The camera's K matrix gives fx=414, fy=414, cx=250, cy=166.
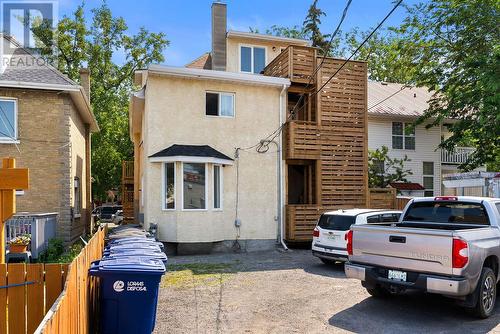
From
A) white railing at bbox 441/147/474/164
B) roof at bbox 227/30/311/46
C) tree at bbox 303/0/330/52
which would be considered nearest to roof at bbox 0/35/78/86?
roof at bbox 227/30/311/46

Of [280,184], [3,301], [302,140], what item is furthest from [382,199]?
[3,301]

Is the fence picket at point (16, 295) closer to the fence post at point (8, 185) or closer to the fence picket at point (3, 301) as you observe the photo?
the fence picket at point (3, 301)

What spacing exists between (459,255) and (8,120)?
544 inches

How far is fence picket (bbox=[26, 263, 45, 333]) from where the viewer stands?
4.93 meters

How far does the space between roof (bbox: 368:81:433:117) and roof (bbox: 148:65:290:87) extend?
32.8 feet

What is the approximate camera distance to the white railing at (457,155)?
84.6 ft

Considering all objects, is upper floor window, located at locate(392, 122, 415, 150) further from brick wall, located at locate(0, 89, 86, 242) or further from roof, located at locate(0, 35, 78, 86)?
brick wall, located at locate(0, 89, 86, 242)

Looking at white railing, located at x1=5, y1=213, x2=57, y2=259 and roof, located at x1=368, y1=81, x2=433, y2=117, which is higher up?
roof, located at x1=368, y1=81, x2=433, y2=117

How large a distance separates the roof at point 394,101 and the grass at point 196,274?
15362 mm

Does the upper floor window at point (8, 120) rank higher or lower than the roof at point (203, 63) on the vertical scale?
lower

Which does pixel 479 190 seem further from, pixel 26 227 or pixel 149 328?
pixel 26 227

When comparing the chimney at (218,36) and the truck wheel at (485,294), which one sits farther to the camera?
the chimney at (218,36)

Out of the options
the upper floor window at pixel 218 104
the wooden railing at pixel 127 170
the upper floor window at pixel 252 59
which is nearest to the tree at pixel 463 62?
the upper floor window at pixel 252 59

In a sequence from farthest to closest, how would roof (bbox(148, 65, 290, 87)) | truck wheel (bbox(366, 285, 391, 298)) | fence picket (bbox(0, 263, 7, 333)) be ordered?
roof (bbox(148, 65, 290, 87))
truck wheel (bbox(366, 285, 391, 298))
fence picket (bbox(0, 263, 7, 333))
